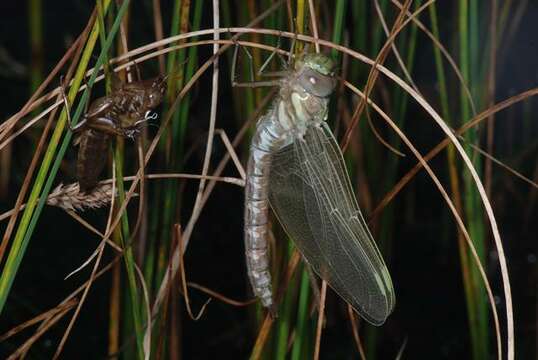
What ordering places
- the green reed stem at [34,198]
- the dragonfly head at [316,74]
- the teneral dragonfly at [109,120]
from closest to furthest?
the green reed stem at [34,198] < the teneral dragonfly at [109,120] < the dragonfly head at [316,74]

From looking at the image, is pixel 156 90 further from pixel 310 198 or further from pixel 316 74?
pixel 310 198

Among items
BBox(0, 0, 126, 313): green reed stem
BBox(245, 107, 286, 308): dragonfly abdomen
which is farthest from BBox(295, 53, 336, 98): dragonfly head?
BBox(0, 0, 126, 313): green reed stem

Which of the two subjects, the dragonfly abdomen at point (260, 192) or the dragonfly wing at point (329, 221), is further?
the dragonfly abdomen at point (260, 192)

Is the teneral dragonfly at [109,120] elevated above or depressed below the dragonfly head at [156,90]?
below

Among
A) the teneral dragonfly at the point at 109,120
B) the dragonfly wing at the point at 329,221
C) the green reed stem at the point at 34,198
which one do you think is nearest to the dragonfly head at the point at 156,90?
the teneral dragonfly at the point at 109,120

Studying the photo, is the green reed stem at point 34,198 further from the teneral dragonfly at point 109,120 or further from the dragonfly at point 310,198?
the dragonfly at point 310,198

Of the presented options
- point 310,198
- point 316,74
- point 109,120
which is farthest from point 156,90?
point 310,198

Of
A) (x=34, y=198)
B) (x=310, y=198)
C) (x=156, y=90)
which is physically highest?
(x=156, y=90)

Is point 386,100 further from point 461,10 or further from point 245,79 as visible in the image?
point 461,10

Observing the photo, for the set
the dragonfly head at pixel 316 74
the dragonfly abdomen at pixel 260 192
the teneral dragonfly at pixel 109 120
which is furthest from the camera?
the dragonfly abdomen at pixel 260 192

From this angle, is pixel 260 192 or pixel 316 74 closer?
pixel 316 74
